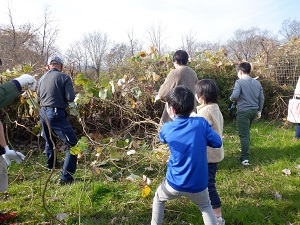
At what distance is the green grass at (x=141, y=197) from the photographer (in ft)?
8.34

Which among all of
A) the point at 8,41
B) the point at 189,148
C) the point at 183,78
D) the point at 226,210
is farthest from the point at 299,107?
the point at 8,41

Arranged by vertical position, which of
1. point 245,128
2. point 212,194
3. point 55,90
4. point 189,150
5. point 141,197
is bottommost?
point 141,197

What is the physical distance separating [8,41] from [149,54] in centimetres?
1329

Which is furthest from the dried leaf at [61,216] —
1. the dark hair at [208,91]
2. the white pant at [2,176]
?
the dark hair at [208,91]

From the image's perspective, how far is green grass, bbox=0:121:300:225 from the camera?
2.54 meters

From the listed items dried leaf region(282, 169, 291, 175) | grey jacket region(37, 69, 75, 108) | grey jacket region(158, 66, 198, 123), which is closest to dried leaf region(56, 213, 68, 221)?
grey jacket region(37, 69, 75, 108)

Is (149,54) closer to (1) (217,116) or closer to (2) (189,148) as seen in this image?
(1) (217,116)

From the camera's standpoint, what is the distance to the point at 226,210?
103 inches

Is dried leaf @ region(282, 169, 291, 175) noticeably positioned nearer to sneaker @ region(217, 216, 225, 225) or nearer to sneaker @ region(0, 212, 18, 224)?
sneaker @ region(217, 216, 225, 225)

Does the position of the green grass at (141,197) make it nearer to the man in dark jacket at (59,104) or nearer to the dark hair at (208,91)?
Answer: the man in dark jacket at (59,104)

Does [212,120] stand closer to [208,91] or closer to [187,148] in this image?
[208,91]

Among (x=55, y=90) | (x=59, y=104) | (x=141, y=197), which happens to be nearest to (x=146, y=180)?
(x=141, y=197)

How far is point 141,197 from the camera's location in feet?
9.56

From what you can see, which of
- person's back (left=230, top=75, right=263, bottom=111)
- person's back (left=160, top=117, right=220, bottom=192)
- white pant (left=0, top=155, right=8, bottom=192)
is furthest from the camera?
person's back (left=230, top=75, right=263, bottom=111)
